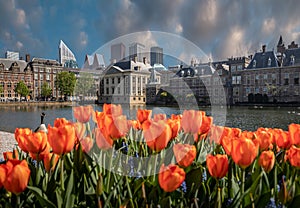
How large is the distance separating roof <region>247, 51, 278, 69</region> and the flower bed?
4243 cm

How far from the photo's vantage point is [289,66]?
123 feet

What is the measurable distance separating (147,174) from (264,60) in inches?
1714

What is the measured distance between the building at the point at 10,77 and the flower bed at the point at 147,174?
60606 millimetres

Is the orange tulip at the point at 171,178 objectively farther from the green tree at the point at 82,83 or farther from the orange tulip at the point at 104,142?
the green tree at the point at 82,83

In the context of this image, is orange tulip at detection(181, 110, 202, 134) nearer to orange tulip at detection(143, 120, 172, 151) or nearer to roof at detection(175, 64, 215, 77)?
orange tulip at detection(143, 120, 172, 151)

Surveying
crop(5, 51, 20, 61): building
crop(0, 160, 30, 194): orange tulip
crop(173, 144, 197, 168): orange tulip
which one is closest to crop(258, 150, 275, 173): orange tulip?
crop(173, 144, 197, 168): orange tulip

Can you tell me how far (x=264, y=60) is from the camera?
39.9 m

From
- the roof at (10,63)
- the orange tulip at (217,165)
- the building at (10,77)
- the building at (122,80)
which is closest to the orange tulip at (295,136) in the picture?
the orange tulip at (217,165)

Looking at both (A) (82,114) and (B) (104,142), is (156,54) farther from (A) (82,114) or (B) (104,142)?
(B) (104,142)

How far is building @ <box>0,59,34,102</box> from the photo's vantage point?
55469 mm

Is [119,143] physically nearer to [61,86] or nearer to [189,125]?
[189,125]

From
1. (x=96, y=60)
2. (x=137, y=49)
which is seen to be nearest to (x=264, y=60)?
(x=96, y=60)

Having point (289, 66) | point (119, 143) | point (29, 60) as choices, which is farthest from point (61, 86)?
point (119, 143)

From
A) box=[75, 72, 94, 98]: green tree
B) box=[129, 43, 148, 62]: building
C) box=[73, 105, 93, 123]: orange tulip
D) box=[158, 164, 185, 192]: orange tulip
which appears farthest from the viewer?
box=[75, 72, 94, 98]: green tree
